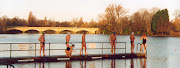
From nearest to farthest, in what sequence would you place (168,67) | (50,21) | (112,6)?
(168,67) → (112,6) → (50,21)

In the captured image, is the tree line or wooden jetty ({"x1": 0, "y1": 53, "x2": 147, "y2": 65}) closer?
wooden jetty ({"x1": 0, "y1": 53, "x2": 147, "y2": 65})

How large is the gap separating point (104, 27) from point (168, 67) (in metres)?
91.7

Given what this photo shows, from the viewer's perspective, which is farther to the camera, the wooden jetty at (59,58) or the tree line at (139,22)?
the tree line at (139,22)

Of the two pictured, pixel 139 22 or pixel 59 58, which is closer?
pixel 59 58

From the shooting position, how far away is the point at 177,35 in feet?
366

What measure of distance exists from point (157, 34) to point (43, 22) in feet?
267

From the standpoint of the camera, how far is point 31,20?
545ft

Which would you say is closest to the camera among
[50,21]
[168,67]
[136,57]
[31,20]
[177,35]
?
[168,67]

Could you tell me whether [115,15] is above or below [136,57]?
above

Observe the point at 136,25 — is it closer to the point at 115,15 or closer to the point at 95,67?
the point at 115,15

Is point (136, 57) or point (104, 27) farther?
point (104, 27)

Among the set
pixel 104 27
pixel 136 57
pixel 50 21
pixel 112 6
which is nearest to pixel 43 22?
pixel 50 21

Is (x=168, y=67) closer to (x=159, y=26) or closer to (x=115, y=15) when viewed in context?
(x=115, y=15)

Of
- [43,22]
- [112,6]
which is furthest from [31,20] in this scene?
[112,6]
